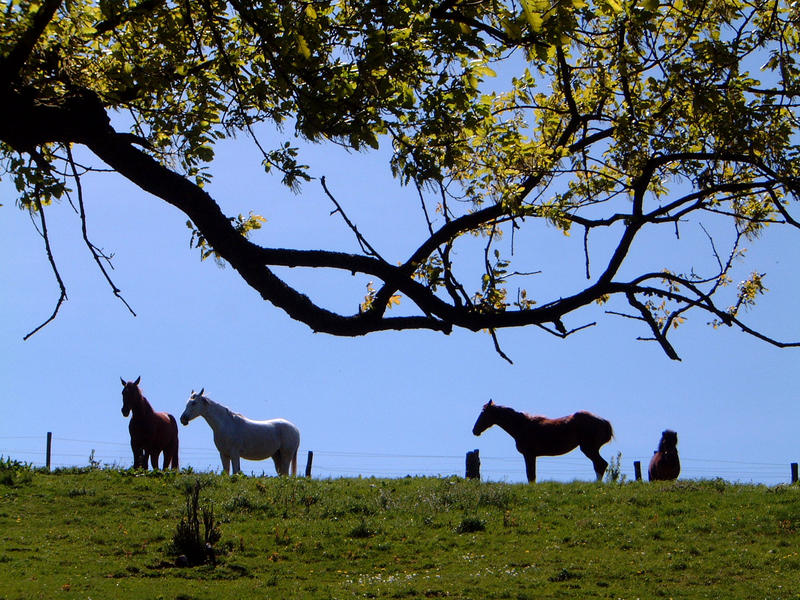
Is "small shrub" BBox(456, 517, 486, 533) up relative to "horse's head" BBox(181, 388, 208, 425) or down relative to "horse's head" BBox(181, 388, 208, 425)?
down

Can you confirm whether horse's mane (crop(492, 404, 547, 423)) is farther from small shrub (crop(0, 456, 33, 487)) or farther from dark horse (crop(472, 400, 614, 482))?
small shrub (crop(0, 456, 33, 487))

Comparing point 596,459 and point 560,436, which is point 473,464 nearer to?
point 560,436

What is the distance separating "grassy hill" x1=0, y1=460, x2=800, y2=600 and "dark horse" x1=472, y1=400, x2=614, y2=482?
145 inches

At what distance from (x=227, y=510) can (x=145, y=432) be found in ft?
18.2

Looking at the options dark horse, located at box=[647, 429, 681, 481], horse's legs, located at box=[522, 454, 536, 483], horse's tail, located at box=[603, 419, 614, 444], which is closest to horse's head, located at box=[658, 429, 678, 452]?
dark horse, located at box=[647, 429, 681, 481]

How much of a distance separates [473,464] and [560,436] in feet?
7.19

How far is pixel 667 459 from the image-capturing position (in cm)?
1920

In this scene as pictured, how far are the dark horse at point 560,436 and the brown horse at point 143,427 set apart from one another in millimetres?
8296

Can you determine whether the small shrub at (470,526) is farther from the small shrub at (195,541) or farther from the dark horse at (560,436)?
the dark horse at (560,436)

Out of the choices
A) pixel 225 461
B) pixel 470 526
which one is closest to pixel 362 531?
pixel 470 526

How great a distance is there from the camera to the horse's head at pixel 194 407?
2045 cm

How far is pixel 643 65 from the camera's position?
33.0 ft

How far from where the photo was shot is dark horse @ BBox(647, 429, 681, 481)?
1922cm

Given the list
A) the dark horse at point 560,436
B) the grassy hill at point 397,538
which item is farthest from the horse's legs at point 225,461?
the dark horse at point 560,436
